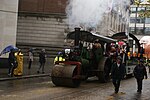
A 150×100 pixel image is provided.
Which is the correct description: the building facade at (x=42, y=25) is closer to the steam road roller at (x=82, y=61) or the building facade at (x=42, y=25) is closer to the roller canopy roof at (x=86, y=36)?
the steam road roller at (x=82, y=61)

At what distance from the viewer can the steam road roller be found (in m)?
16.7

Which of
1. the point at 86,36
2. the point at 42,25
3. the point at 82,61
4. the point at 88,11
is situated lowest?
the point at 82,61

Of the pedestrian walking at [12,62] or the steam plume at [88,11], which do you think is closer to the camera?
the pedestrian walking at [12,62]

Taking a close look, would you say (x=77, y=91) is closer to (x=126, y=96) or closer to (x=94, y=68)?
(x=126, y=96)

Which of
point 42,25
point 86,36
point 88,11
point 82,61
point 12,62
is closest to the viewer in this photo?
point 82,61

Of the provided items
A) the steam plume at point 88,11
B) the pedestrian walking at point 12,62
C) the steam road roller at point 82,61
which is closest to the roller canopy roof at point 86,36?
the steam road roller at point 82,61

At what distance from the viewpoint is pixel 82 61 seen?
18.2 meters

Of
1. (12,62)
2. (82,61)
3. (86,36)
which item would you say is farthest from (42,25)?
(82,61)

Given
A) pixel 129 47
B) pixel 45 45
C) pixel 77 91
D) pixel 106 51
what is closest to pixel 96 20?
pixel 106 51

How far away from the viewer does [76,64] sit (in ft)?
55.8

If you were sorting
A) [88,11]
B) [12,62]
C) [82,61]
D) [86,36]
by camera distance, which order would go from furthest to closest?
[88,11] < [12,62] < [86,36] < [82,61]

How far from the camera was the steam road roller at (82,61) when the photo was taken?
16734 mm

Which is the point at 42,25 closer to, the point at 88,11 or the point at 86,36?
the point at 88,11

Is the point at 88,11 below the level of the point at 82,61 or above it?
above
